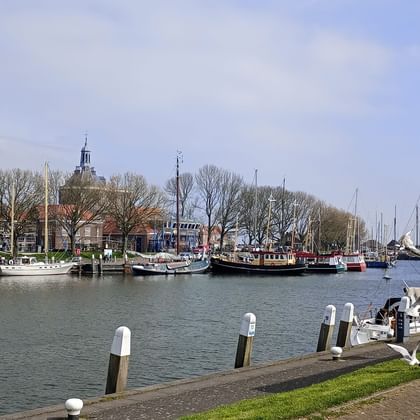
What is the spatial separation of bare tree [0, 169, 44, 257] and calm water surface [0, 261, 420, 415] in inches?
1001

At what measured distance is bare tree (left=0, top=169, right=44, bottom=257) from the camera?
84.1 metres

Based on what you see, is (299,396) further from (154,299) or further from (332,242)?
(332,242)

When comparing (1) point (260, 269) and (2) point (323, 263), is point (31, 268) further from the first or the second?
(2) point (323, 263)

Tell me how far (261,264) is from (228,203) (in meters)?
25.5

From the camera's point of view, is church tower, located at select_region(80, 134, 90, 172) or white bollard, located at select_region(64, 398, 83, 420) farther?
church tower, located at select_region(80, 134, 90, 172)

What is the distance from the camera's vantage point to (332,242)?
5369 inches

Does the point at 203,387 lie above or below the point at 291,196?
below

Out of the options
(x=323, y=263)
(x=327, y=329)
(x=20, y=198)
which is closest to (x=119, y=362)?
(x=327, y=329)

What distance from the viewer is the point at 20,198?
85.1 metres

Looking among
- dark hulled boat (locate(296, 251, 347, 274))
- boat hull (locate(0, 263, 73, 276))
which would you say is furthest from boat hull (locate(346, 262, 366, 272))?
boat hull (locate(0, 263, 73, 276))

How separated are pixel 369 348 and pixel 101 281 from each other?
49.5 meters

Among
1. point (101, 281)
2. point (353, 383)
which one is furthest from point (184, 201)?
point (353, 383)

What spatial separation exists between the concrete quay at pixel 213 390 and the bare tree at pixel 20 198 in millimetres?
71653

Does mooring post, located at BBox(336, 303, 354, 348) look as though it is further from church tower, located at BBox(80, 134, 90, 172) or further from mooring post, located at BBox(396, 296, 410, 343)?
church tower, located at BBox(80, 134, 90, 172)
